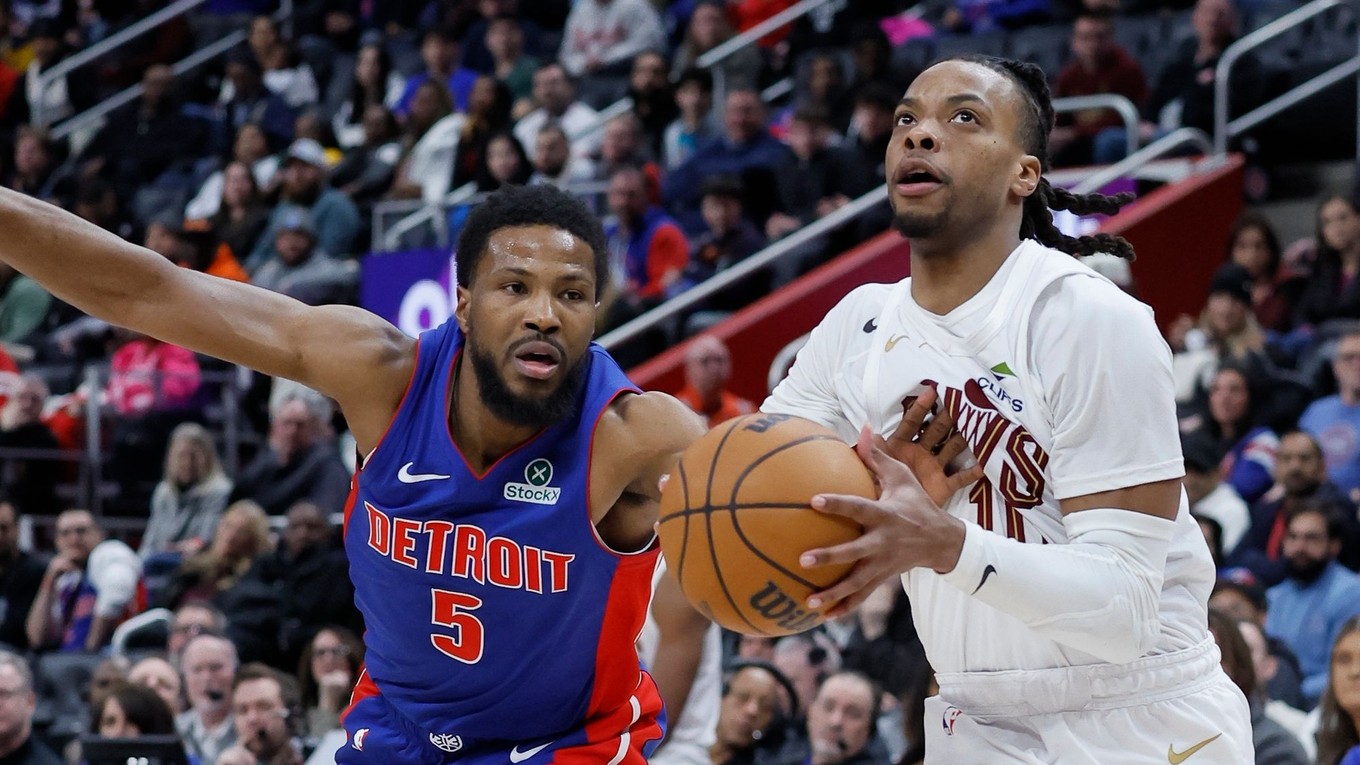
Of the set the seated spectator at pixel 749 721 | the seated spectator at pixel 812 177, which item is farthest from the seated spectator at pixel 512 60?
the seated spectator at pixel 749 721

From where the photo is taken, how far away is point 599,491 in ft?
13.4

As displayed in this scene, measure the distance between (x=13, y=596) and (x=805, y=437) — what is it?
7451 mm

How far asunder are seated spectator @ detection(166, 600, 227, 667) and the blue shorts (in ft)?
14.2

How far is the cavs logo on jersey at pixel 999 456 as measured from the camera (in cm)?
344

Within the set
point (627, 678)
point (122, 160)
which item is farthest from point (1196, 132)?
point (122, 160)

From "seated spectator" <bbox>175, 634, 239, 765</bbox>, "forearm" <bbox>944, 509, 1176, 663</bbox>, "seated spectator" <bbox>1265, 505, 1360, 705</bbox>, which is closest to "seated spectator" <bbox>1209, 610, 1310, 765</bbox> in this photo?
"seated spectator" <bbox>1265, 505, 1360, 705</bbox>

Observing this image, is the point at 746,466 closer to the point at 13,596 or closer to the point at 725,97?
the point at 13,596

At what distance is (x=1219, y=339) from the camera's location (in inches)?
354

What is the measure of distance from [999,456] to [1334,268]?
21.0 ft

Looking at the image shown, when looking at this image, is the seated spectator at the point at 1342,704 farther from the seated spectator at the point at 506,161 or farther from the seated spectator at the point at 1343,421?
the seated spectator at the point at 506,161

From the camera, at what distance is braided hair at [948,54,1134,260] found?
3.62 metres

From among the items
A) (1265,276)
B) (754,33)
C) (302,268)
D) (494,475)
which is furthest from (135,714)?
(754,33)

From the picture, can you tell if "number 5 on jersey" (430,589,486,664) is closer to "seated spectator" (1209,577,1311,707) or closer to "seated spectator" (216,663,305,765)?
"seated spectator" (216,663,305,765)

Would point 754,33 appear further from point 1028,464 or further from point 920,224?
point 1028,464
